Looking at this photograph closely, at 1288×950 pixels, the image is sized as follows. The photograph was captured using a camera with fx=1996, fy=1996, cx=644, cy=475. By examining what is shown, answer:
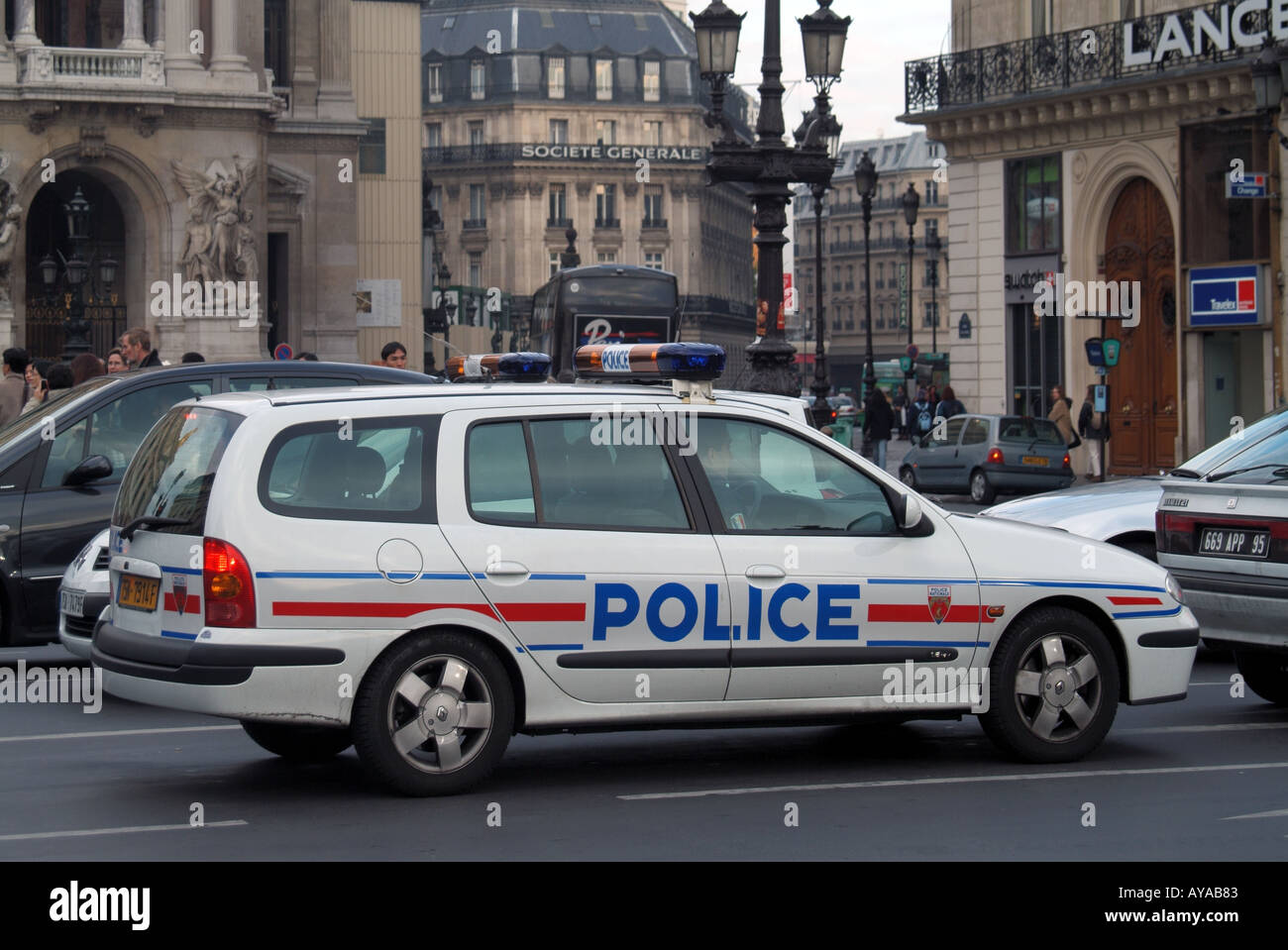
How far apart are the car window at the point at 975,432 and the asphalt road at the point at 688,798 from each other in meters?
23.4

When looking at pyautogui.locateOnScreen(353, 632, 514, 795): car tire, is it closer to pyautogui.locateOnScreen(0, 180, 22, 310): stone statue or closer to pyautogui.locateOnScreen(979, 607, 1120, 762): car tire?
pyautogui.locateOnScreen(979, 607, 1120, 762): car tire

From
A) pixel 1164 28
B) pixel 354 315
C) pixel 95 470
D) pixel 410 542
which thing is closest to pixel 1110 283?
pixel 1164 28

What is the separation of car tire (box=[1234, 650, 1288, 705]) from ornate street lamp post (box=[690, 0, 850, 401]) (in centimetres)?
1081

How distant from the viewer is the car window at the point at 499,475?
8.02 m

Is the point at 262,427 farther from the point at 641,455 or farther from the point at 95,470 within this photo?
the point at 95,470

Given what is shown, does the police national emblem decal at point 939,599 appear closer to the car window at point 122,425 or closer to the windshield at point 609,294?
the car window at point 122,425

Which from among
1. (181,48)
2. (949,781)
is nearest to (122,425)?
(949,781)

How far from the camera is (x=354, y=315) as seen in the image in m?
48.9

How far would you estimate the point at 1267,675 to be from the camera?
10602 millimetres

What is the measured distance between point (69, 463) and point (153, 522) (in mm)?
4036

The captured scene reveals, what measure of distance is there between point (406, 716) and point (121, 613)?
1.37 meters

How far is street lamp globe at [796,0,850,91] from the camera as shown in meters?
22.7

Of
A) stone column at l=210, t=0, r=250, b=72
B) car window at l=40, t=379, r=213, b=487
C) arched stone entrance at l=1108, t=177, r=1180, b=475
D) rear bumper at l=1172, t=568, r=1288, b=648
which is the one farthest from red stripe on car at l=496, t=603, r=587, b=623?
stone column at l=210, t=0, r=250, b=72

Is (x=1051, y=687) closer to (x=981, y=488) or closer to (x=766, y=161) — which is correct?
(x=766, y=161)
